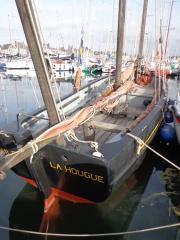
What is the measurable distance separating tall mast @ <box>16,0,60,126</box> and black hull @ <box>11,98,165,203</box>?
3.74 feet

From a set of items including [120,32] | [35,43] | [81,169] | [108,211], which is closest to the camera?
[35,43]

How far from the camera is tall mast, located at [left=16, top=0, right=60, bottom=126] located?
3598mm

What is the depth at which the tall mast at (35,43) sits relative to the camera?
3598 mm

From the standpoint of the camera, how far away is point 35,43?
377 centimetres

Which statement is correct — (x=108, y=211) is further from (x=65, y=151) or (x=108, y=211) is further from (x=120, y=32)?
(x=120, y=32)

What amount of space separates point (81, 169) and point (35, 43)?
2377 millimetres

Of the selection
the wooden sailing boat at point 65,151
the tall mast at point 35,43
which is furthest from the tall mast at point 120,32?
the tall mast at point 35,43

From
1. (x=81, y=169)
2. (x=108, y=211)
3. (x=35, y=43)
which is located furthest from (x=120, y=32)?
(x=108, y=211)

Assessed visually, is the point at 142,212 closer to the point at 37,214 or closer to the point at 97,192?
the point at 97,192

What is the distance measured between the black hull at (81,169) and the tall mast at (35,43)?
114cm

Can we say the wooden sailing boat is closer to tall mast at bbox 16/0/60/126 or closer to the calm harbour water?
tall mast at bbox 16/0/60/126

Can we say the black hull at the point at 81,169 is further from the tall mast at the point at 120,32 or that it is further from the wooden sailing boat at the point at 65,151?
the tall mast at the point at 120,32

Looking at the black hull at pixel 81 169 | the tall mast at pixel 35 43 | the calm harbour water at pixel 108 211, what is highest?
the tall mast at pixel 35 43

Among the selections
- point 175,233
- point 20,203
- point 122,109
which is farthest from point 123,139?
point 122,109
